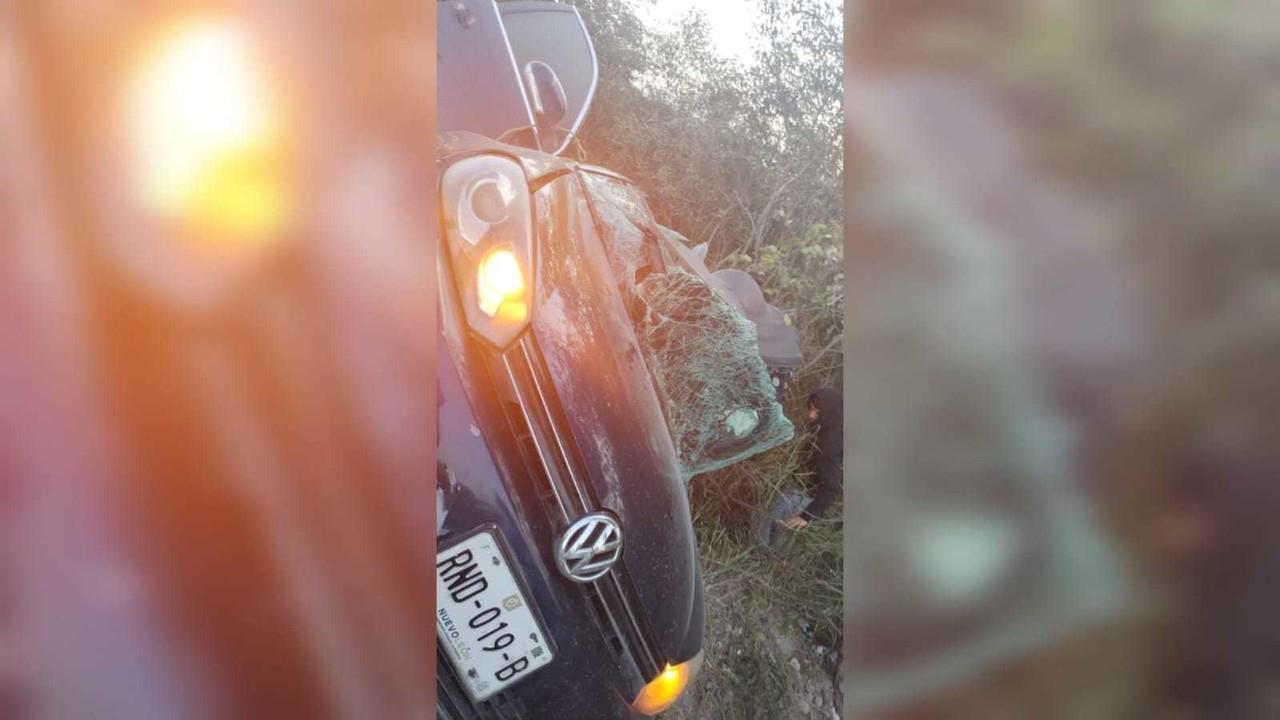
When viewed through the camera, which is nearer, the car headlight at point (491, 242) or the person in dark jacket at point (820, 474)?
the car headlight at point (491, 242)

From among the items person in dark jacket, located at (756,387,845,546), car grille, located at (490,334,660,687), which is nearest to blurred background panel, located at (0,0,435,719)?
car grille, located at (490,334,660,687)

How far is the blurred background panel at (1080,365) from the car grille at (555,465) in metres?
0.56

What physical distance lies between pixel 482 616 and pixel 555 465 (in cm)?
23

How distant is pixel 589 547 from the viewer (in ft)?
4.88

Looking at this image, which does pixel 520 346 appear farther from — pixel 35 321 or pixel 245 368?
pixel 35 321

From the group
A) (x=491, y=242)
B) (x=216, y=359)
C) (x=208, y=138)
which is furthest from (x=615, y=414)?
(x=208, y=138)

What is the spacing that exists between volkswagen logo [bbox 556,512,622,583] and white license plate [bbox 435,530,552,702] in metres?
0.08

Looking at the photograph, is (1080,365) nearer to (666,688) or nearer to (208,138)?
(666,688)

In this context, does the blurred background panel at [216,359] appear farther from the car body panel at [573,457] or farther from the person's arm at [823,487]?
the person's arm at [823,487]

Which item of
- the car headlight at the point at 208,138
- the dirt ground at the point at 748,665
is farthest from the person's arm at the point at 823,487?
the car headlight at the point at 208,138

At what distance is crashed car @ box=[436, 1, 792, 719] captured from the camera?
145 cm

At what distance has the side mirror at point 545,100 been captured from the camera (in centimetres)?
149

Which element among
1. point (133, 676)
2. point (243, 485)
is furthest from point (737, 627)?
point (133, 676)

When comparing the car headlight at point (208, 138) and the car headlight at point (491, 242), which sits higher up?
the car headlight at point (208, 138)
